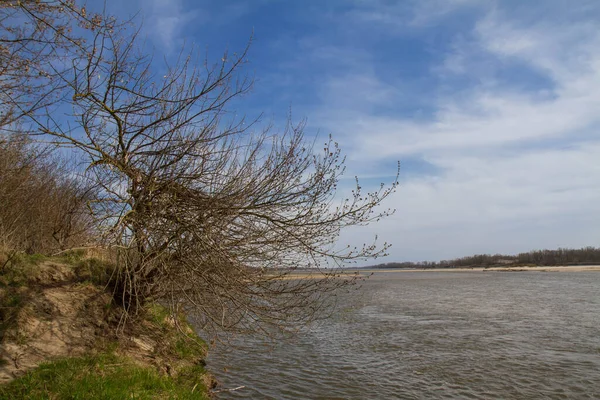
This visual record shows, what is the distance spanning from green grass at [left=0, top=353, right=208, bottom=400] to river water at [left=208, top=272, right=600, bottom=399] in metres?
2.12

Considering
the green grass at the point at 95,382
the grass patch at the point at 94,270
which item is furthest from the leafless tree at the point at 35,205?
the green grass at the point at 95,382

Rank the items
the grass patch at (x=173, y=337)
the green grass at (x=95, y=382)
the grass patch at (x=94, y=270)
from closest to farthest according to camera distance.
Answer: the green grass at (x=95, y=382) → the grass patch at (x=94, y=270) → the grass patch at (x=173, y=337)

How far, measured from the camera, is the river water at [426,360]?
8.80m

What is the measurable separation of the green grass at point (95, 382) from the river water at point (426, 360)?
2.12 m

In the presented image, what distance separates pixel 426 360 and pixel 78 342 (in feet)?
28.2

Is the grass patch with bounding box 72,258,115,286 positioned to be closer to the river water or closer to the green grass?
the green grass

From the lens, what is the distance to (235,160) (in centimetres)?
759

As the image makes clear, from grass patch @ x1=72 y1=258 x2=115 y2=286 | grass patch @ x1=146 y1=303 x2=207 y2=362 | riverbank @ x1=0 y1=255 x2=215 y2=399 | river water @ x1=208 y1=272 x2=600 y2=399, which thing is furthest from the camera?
grass patch @ x1=146 y1=303 x2=207 y2=362

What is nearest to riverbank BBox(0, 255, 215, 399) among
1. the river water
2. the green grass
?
the green grass

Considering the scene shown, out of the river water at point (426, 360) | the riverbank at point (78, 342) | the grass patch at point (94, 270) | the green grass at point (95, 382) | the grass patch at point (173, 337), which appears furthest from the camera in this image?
the grass patch at point (173, 337)

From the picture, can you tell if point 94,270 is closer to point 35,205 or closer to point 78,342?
point 78,342

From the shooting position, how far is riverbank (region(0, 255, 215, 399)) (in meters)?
5.43

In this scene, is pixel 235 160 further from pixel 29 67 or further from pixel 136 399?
pixel 136 399

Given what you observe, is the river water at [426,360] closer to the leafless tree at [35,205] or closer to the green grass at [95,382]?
the green grass at [95,382]
